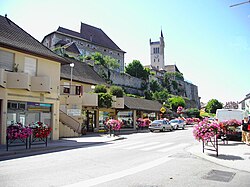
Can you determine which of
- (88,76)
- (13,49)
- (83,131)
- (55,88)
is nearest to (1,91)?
(13,49)

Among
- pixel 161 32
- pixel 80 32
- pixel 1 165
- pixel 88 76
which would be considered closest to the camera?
pixel 1 165

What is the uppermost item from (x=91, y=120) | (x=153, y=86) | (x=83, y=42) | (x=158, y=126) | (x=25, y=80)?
(x=83, y=42)

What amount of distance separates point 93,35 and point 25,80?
240 ft

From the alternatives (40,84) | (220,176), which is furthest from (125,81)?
(220,176)

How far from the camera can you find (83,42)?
8006cm

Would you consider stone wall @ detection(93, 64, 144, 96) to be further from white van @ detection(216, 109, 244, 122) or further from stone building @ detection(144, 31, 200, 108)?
stone building @ detection(144, 31, 200, 108)

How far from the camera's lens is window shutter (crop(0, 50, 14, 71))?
52.6 ft

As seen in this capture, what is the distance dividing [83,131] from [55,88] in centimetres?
690

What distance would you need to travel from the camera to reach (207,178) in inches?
282

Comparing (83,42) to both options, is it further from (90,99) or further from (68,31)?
(90,99)

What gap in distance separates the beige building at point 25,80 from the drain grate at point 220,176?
12.9 meters

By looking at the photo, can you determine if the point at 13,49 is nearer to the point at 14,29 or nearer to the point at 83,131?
the point at 14,29

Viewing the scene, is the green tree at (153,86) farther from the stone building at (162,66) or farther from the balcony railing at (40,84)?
the balcony railing at (40,84)

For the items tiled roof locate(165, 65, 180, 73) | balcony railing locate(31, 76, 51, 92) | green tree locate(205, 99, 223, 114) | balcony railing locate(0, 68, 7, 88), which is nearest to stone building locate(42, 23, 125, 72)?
balcony railing locate(31, 76, 51, 92)
